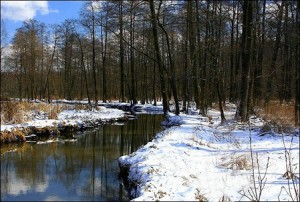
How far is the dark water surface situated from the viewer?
7.91 metres

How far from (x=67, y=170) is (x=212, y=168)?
4.67 meters

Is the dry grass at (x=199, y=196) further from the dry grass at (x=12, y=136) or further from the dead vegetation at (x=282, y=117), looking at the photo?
the dry grass at (x=12, y=136)

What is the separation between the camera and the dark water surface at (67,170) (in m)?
7.91

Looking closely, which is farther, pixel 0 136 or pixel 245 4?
pixel 245 4

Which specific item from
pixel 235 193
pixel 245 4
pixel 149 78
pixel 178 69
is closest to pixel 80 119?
pixel 245 4

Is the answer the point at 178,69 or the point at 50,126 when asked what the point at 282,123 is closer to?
the point at 50,126

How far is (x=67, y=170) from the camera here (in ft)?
33.6

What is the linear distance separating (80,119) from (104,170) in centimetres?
1034

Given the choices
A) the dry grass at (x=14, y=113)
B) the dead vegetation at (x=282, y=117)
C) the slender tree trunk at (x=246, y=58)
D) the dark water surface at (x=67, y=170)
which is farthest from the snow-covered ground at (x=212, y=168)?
the dry grass at (x=14, y=113)

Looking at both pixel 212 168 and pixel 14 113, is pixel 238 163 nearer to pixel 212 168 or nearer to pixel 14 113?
pixel 212 168

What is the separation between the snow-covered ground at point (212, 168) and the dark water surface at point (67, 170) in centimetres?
91

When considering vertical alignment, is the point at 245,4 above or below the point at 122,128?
above

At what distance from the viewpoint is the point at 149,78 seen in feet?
151

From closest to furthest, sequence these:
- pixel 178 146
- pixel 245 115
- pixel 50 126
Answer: pixel 178 146 < pixel 245 115 < pixel 50 126
